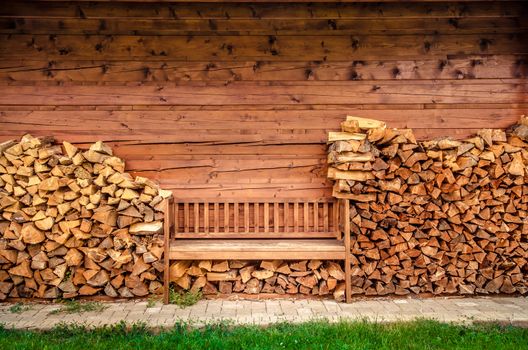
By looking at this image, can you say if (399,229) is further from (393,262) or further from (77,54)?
(77,54)

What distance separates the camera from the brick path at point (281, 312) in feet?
16.3

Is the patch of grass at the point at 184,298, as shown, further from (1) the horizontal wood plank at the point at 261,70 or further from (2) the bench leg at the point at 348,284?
(1) the horizontal wood plank at the point at 261,70

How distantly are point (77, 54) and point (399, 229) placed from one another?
13.9 ft

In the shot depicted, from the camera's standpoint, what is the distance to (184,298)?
217 inches

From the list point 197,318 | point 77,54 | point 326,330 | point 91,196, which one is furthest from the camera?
point 77,54

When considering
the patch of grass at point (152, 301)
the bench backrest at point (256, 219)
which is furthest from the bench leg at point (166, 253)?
the bench backrest at point (256, 219)

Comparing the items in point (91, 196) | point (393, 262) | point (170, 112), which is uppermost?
point (170, 112)

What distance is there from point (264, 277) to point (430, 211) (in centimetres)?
200

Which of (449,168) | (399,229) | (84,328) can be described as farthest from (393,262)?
(84,328)

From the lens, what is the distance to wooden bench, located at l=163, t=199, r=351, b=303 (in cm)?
576

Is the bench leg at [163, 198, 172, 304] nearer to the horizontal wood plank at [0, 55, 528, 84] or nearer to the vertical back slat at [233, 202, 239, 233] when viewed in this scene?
the vertical back slat at [233, 202, 239, 233]

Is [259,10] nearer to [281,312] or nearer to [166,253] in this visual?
[166,253]

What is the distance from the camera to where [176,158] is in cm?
612

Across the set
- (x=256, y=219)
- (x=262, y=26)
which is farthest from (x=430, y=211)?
(x=262, y=26)
